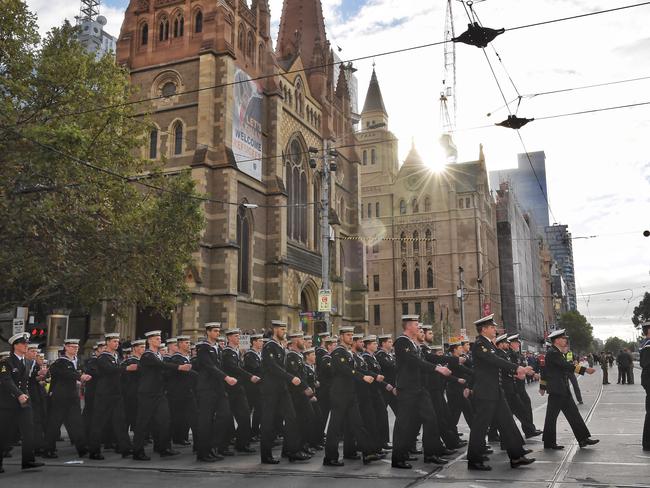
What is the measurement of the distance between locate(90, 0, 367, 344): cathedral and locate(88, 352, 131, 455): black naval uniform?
55.3 ft

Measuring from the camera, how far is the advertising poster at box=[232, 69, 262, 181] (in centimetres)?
3145

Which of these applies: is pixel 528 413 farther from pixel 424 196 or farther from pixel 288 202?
pixel 424 196

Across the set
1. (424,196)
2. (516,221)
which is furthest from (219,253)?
(516,221)

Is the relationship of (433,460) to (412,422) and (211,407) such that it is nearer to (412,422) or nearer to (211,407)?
(412,422)

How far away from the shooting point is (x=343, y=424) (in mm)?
9141

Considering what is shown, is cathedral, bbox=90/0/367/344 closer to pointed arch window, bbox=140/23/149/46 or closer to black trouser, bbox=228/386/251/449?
pointed arch window, bbox=140/23/149/46

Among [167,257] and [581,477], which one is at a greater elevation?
[167,257]

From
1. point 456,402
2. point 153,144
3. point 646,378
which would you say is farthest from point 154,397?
point 153,144

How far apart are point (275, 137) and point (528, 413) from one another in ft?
81.9

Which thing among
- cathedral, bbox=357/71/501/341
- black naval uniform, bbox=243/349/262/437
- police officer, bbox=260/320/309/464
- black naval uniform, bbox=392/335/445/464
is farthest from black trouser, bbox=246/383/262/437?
cathedral, bbox=357/71/501/341

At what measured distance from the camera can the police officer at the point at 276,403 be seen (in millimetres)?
9133

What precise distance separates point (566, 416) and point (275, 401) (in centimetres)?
435

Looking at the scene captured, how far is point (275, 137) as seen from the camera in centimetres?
3397

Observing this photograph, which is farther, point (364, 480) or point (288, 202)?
point (288, 202)
